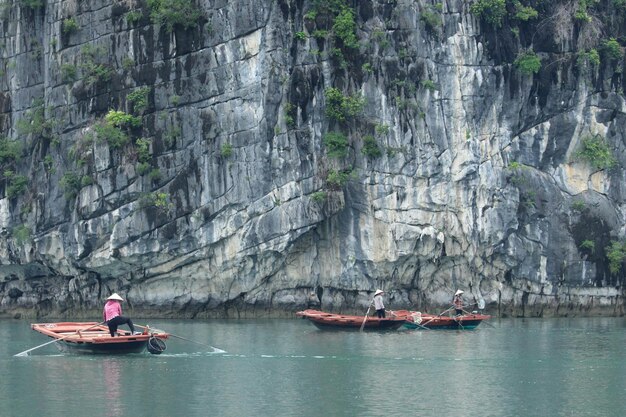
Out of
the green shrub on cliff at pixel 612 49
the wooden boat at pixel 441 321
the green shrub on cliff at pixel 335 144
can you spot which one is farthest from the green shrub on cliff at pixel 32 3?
the green shrub on cliff at pixel 612 49

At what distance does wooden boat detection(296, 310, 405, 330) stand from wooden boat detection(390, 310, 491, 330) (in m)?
0.50

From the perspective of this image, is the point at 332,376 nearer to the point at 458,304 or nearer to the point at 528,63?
the point at 458,304

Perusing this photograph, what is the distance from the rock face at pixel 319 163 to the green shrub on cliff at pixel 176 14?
0.48ft

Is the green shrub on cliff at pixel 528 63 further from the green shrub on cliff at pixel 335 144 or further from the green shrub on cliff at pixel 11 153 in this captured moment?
the green shrub on cliff at pixel 11 153

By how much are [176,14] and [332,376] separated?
629 inches

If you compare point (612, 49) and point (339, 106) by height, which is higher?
point (612, 49)

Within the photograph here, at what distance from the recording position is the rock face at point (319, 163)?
38.5m

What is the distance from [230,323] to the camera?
37.9 metres

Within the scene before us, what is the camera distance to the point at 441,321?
3569 centimetres

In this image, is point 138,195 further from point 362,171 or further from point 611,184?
point 611,184

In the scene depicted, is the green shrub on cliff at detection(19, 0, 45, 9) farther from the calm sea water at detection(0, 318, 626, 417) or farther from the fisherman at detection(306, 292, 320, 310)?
the fisherman at detection(306, 292, 320, 310)

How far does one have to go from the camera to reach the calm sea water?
22.9 m

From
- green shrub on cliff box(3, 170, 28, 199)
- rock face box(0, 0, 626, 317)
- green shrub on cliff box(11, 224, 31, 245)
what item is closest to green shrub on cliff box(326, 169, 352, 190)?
rock face box(0, 0, 626, 317)

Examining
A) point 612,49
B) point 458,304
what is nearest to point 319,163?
point 458,304
